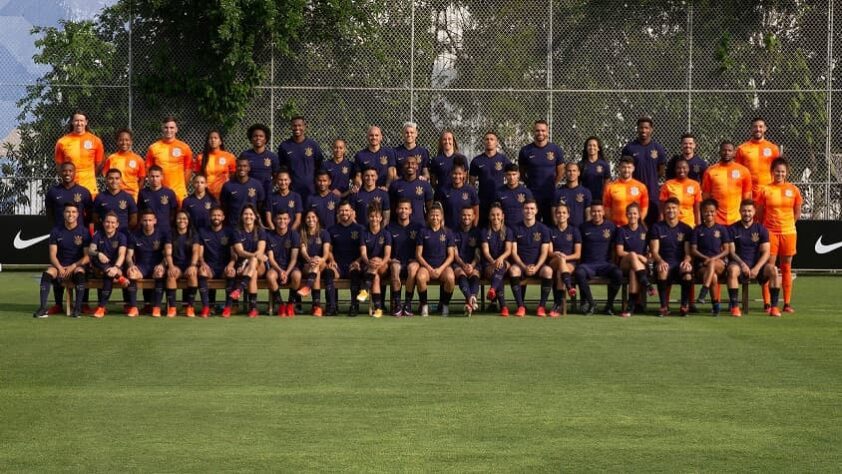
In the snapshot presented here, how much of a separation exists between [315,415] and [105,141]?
46.8ft

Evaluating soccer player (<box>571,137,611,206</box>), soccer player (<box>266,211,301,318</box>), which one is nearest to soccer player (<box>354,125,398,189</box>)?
soccer player (<box>266,211,301,318</box>)

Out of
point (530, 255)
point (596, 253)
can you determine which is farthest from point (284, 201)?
point (596, 253)

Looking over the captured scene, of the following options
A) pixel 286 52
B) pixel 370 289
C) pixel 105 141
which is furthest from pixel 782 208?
pixel 105 141

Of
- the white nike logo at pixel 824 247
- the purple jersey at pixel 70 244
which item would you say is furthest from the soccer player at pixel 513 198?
the white nike logo at pixel 824 247

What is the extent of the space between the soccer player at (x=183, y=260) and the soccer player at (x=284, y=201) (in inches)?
36.8

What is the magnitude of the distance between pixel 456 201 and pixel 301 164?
2024 millimetres

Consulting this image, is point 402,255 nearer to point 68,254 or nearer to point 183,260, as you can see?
point 183,260

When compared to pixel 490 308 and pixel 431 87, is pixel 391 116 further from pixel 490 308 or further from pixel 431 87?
pixel 490 308

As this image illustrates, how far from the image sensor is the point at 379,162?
50.1ft

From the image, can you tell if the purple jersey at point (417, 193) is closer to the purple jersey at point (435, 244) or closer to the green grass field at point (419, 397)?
the purple jersey at point (435, 244)

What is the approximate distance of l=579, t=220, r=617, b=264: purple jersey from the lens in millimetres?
14398

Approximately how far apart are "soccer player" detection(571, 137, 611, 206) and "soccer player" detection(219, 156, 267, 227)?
390 cm

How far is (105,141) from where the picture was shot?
67.5 feet

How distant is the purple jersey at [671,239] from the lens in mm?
14336
